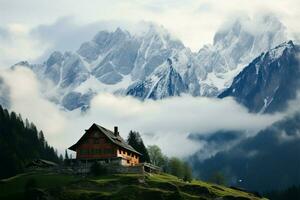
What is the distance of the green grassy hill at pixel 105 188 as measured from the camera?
534ft

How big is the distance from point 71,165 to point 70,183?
21.1 meters

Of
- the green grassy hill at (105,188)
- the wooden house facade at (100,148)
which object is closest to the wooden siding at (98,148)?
the wooden house facade at (100,148)

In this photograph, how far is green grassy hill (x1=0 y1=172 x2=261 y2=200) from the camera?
163 meters

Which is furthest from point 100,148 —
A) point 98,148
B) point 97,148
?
point 97,148

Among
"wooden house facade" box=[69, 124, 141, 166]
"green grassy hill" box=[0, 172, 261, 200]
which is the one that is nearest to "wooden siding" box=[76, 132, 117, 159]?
"wooden house facade" box=[69, 124, 141, 166]

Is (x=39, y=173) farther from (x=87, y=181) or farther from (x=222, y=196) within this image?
(x=222, y=196)

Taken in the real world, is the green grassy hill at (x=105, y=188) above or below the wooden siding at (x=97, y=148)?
below

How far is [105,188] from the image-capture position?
169375mm

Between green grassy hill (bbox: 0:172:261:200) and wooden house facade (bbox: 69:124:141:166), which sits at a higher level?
wooden house facade (bbox: 69:124:141:166)

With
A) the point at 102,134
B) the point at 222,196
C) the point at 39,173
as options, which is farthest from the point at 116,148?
the point at 222,196

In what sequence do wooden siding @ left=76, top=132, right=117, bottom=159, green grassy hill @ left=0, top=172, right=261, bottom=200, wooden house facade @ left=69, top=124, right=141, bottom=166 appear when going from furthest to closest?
Answer: wooden siding @ left=76, top=132, right=117, bottom=159, wooden house facade @ left=69, top=124, right=141, bottom=166, green grassy hill @ left=0, top=172, right=261, bottom=200

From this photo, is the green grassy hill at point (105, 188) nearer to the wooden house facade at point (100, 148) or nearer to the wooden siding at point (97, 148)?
the wooden house facade at point (100, 148)

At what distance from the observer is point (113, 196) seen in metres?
163

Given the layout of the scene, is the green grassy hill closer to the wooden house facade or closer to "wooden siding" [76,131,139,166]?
the wooden house facade
